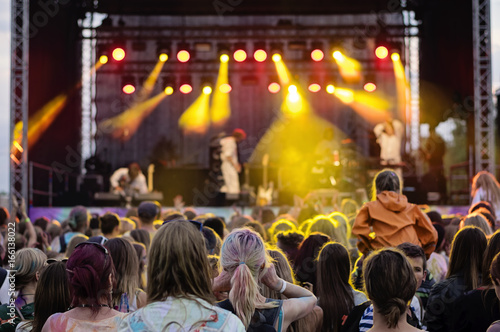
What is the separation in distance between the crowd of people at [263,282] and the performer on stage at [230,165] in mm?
10251

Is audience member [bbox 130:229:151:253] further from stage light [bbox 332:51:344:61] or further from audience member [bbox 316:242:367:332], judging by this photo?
stage light [bbox 332:51:344:61]

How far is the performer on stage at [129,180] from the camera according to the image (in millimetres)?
14945

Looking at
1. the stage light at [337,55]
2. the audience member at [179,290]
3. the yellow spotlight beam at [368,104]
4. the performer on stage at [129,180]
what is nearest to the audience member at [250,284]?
the audience member at [179,290]

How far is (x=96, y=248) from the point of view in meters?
2.42

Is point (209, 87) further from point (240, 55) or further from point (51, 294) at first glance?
point (51, 294)

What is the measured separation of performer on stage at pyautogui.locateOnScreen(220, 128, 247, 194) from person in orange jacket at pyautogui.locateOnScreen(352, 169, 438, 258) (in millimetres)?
10165

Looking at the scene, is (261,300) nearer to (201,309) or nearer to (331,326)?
(201,309)

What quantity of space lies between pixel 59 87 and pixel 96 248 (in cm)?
1324

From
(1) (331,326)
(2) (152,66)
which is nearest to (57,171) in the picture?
(2) (152,66)

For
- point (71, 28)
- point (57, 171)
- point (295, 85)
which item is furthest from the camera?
point (295, 85)

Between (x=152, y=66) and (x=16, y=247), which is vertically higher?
(x=152, y=66)

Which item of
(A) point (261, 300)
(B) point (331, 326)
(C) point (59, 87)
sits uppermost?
(C) point (59, 87)

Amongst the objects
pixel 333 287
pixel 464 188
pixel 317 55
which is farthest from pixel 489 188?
pixel 464 188

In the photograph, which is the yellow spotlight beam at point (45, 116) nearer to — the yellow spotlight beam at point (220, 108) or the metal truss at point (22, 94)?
the metal truss at point (22, 94)
